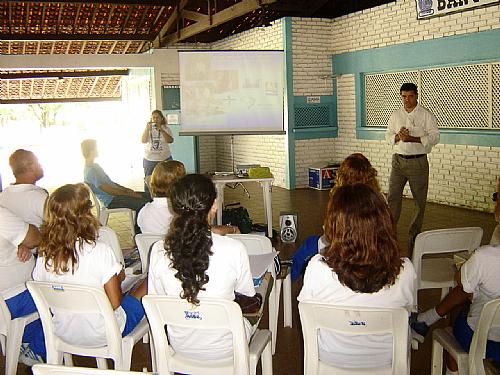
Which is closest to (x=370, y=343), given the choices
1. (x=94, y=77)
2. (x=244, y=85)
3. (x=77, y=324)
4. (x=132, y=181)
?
(x=77, y=324)

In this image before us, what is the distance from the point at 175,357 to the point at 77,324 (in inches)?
22.1

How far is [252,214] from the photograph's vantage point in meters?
9.07

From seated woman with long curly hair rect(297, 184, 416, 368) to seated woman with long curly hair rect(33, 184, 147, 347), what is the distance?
1036 mm

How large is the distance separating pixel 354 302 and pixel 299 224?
5.60 meters

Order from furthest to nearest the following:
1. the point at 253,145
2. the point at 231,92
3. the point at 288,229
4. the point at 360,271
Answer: the point at 253,145 < the point at 231,92 < the point at 288,229 < the point at 360,271

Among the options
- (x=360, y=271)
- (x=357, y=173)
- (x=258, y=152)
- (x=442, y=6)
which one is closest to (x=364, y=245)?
(x=360, y=271)

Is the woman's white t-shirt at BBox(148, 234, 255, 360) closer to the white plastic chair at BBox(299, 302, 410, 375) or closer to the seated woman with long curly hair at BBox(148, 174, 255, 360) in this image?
the seated woman with long curly hair at BBox(148, 174, 255, 360)

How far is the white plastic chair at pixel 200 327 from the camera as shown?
2.45 meters

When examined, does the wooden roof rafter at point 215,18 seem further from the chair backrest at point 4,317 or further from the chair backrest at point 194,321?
the chair backrest at point 194,321

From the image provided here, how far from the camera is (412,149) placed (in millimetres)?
6555

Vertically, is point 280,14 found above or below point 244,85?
above

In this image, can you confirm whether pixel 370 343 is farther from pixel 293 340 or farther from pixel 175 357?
pixel 293 340

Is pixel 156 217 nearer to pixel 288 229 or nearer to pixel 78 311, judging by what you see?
pixel 78 311

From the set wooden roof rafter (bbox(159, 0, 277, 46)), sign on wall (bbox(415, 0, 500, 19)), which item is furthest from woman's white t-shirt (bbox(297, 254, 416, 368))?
wooden roof rafter (bbox(159, 0, 277, 46))
